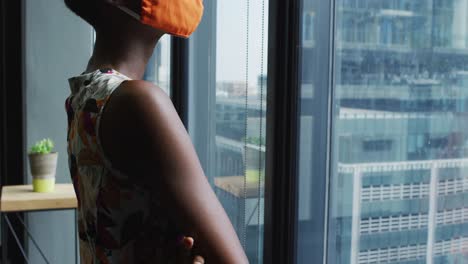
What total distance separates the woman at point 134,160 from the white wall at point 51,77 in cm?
Result: 273

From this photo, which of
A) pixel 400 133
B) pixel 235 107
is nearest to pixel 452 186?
pixel 400 133

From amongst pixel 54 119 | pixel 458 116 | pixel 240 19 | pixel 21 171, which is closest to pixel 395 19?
pixel 458 116

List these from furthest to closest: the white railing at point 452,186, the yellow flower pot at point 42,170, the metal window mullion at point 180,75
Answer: the metal window mullion at point 180,75 < the yellow flower pot at point 42,170 < the white railing at point 452,186

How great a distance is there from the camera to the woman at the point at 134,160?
669 millimetres

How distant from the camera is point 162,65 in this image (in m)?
2.90

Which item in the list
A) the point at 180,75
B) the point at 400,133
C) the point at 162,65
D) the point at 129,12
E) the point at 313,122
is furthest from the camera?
the point at 162,65

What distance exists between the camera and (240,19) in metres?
1.86

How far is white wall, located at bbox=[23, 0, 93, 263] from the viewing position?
11.2 feet

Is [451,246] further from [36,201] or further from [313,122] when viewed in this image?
[36,201]

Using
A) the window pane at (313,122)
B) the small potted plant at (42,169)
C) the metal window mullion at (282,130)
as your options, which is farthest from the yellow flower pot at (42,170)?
the window pane at (313,122)

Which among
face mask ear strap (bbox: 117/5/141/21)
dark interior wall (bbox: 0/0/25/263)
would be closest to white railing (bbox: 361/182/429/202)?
face mask ear strap (bbox: 117/5/141/21)

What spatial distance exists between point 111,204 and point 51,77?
9.64 ft

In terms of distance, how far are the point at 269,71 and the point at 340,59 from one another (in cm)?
25

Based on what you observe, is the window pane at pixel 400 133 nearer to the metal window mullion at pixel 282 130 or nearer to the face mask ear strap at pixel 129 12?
the metal window mullion at pixel 282 130
